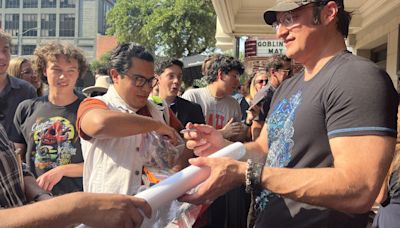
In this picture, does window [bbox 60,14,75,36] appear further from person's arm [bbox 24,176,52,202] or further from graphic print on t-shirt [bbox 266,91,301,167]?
graphic print on t-shirt [bbox 266,91,301,167]

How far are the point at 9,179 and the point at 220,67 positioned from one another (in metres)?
3.97

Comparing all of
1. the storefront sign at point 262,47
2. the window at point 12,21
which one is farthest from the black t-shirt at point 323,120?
the window at point 12,21

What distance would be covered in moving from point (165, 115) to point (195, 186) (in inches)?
56.9

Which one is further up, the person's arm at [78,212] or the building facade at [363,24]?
the building facade at [363,24]

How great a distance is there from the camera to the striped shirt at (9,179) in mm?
1715

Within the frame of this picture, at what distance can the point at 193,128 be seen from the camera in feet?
7.94

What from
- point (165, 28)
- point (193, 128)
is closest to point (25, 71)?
point (193, 128)

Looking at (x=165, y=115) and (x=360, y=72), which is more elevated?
(x=360, y=72)

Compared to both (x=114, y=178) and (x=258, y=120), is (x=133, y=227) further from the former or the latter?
(x=258, y=120)

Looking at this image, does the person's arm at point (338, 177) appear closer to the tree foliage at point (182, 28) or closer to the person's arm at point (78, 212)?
the person's arm at point (78, 212)

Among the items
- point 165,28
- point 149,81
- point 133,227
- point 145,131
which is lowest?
point 133,227

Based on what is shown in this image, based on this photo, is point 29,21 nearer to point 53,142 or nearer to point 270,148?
point 53,142

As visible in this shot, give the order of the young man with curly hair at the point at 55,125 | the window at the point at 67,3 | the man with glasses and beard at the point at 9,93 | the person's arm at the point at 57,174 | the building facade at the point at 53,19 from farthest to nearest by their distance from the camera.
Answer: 1. the window at the point at 67,3
2. the building facade at the point at 53,19
3. the man with glasses and beard at the point at 9,93
4. the young man with curly hair at the point at 55,125
5. the person's arm at the point at 57,174

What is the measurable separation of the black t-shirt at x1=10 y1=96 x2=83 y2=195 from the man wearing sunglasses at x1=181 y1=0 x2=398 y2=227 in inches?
66.1
